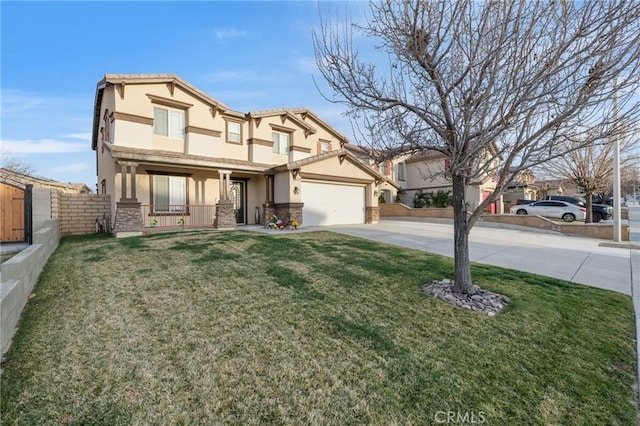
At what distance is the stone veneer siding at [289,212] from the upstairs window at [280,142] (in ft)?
12.4

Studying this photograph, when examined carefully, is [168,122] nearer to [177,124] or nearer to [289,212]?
[177,124]

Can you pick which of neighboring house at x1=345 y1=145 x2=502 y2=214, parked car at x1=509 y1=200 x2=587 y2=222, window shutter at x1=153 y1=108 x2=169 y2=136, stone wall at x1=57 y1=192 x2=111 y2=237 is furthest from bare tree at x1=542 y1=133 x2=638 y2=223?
stone wall at x1=57 y1=192 x2=111 y2=237

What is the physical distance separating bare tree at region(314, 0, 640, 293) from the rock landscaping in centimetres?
18

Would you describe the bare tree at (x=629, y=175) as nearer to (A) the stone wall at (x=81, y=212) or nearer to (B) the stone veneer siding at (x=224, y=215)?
(B) the stone veneer siding at (x=224, y=215)

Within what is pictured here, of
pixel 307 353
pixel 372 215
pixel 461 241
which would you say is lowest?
pixel 307 353

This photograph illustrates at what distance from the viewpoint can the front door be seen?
16109 mm

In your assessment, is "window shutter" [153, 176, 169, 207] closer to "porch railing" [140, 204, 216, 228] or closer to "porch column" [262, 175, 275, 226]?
"porch railing" [140, 204, 216, 228]

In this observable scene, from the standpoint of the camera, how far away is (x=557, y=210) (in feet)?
69.9

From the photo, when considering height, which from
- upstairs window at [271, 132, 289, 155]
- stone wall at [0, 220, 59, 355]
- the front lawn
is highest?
upstairs window at [271, 132, 289, 155]

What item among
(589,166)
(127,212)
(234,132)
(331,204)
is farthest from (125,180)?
(589,166)

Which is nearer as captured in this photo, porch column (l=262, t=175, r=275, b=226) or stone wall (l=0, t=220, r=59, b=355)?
stone wall (l=0, t=220, r=59, b=355)

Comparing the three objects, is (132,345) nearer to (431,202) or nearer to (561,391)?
(561,391)

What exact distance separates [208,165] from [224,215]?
230 centimetres

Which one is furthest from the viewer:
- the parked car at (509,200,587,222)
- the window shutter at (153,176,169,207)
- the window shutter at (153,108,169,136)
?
the parked car at (509,200,587,222)
